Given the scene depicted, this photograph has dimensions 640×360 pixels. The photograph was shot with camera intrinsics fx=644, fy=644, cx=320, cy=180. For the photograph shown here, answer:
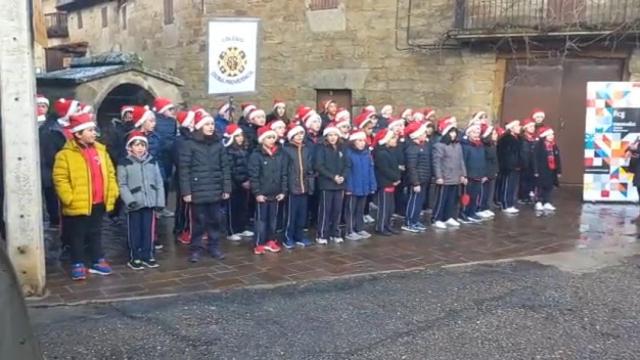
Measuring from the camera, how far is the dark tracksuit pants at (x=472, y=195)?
9.91 metres

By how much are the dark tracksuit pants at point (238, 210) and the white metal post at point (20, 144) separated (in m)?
3.04

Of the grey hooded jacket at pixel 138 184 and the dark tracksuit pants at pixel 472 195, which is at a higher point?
the grey hooded jacket at pixel 138 184

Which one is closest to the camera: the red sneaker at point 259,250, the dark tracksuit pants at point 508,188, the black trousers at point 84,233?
the black trousers at point 84,233

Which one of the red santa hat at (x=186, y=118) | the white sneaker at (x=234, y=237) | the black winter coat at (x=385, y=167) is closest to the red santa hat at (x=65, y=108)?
the red santa hat at (x=186, y=118)

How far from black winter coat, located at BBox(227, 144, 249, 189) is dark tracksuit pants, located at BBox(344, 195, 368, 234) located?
1.40 metres

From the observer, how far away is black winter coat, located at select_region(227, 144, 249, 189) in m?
8.22

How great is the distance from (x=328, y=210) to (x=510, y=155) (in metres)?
4.13

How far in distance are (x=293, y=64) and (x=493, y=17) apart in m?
5.19

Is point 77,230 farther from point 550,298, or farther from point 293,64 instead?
point 293,64

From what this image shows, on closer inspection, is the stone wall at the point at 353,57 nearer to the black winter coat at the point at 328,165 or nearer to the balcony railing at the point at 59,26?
the black winter coat at the point at 328,165

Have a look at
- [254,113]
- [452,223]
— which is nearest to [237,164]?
[254,113]

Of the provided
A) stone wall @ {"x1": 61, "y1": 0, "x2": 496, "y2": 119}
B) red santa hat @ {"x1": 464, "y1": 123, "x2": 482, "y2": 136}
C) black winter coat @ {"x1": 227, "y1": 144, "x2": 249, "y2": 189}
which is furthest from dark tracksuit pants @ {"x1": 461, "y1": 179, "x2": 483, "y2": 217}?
stone wall @ {"x1": 61, "y1": 0, "x2": 496, "y2": 119}

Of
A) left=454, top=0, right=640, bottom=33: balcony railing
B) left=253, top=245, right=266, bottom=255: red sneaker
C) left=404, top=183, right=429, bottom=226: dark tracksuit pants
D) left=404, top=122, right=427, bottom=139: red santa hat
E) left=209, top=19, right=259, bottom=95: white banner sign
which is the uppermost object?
left=454, top=0, right=640, bottom=33: balcony railing

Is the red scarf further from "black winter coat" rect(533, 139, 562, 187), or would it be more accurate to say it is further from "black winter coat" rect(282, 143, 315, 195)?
"black winter coat" rect(282, 143, 315, 195)
